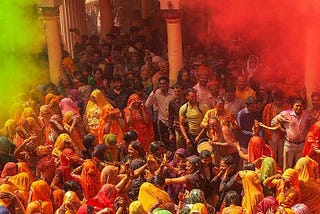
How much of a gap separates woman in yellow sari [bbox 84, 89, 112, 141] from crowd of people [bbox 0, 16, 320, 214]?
2 centimetres

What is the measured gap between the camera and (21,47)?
54.4 feet

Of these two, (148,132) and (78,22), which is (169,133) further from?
(78,22)

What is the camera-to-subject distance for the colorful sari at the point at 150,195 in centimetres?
948

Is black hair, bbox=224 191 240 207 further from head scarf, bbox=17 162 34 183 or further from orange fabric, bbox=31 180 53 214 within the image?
head scarf, bbox=17 162 34 183

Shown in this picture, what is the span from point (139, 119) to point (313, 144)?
279cm

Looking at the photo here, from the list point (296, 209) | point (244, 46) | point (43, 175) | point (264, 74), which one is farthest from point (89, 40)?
point (296, 209)

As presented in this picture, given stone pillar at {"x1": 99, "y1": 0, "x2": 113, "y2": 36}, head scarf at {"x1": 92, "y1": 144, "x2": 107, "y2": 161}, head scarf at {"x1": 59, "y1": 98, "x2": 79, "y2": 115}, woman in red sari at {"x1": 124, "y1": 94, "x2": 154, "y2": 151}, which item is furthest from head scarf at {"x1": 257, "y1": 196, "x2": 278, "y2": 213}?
stone pillar at {"x1": 99, "y1": 0, "x2": 113, "y2": 36}

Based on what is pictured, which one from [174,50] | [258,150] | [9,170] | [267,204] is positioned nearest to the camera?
[267,204]

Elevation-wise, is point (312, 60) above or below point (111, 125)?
above

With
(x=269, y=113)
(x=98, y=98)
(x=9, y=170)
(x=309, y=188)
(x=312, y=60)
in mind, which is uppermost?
(x=312, y=60)

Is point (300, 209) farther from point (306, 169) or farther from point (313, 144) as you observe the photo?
point (313, 144)

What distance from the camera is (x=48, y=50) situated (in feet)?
52.3

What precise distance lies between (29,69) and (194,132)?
4831 millimetres

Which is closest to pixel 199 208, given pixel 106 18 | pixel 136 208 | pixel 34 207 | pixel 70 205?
pixel 136 208
